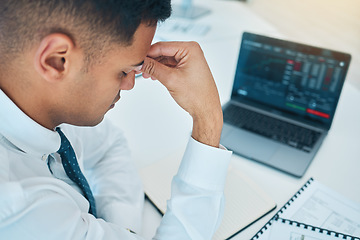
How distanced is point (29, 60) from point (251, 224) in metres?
0.56

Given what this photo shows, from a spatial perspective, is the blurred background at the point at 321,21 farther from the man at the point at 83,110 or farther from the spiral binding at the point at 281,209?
A: the man at the point at 83,110

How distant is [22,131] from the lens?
2.00 feet

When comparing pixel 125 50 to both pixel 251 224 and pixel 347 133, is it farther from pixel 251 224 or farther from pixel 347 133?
pixel 347 133

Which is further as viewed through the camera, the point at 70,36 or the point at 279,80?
the point at 279,80

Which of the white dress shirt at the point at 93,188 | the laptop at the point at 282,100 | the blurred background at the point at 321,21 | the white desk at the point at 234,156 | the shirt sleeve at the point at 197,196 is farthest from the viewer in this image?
the blurred background at the point at 321,21

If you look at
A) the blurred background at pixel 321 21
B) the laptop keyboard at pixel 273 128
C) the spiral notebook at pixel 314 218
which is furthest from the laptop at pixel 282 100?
the blurred background at pixel 321 21

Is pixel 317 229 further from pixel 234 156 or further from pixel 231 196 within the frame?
pixel 234 156

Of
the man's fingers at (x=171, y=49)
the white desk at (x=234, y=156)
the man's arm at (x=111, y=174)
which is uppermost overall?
the man's fingers at (x=171, y=49)

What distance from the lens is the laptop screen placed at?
106cm

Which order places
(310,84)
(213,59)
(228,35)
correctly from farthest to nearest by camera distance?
(228,35), (213,59), (310,84)

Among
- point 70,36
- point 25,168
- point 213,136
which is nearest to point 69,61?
point 70,36

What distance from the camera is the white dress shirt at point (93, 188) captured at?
51 cm

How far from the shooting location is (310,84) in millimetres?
1094

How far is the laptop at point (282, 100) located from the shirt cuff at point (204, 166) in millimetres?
245
